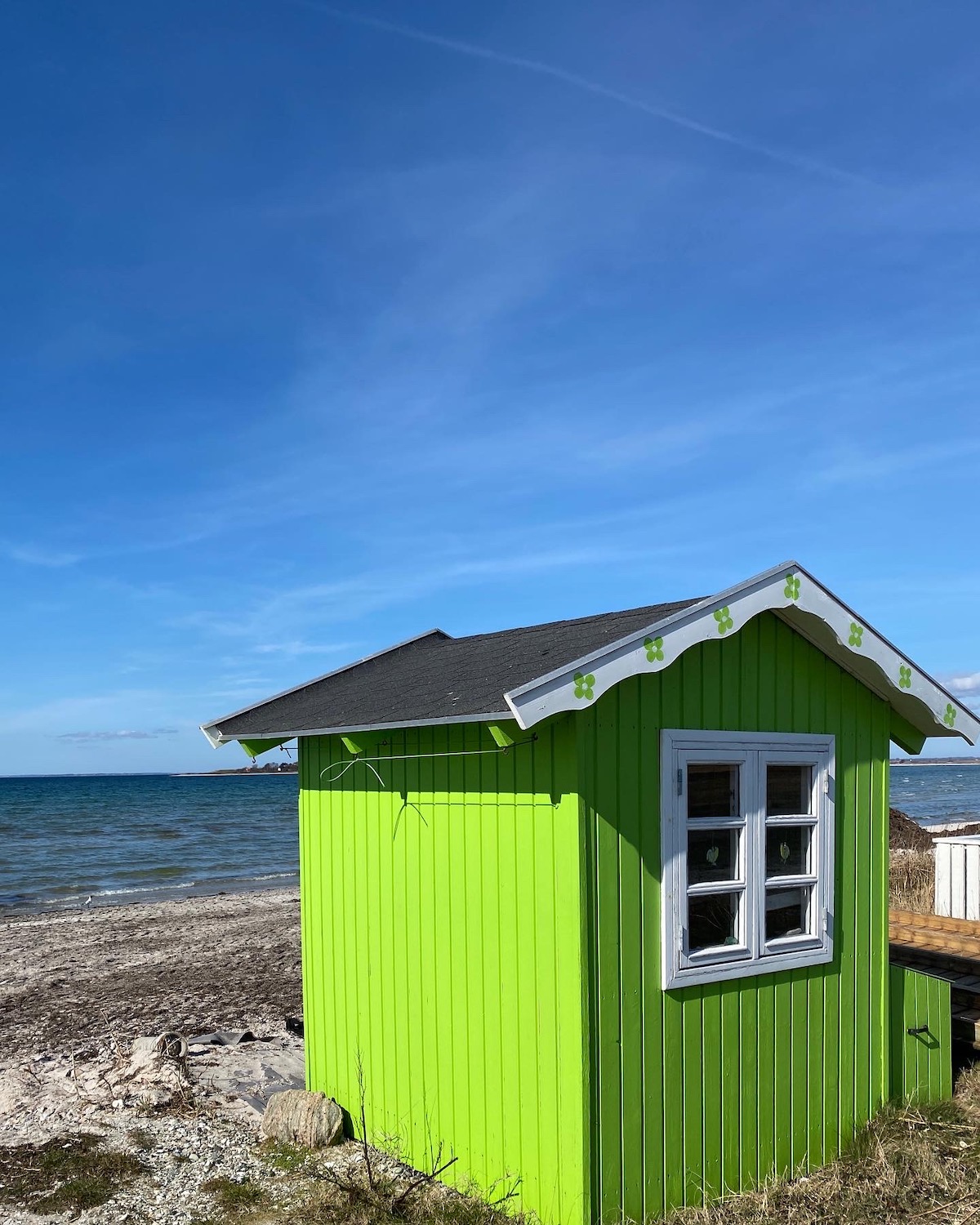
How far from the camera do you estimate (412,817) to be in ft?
21.3

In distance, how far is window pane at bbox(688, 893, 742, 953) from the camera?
5.86 meters

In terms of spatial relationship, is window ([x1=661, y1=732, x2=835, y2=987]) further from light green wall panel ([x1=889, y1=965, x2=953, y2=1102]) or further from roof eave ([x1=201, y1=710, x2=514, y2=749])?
roof eave ([x1=201, y1=710, x2=514, y2=749])

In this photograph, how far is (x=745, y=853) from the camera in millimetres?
5965

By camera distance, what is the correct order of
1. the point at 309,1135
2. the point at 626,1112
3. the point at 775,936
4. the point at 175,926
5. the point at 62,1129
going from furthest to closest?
the point at 175,926, the point at 62,1129, the point at 309,1135, the point at 775,936, the point at 626,1112

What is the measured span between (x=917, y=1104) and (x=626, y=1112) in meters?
2.83

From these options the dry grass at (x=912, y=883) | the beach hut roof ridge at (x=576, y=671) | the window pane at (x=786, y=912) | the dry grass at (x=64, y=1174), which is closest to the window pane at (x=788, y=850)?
the window pane at (x=786, y=912)

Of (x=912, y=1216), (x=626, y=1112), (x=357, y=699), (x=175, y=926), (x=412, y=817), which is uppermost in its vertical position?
(x=357, y=699)

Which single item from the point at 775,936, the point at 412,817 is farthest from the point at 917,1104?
the point at 412,817

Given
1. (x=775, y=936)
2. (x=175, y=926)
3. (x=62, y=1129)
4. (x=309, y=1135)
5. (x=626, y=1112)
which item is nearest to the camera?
(x=626, y=1112)

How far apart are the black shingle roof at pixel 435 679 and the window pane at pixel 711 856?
4.28 feet

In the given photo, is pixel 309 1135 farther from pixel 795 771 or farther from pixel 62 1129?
pixel 795 771

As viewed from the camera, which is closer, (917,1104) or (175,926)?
(917,1104)

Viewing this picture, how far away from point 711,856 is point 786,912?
0.81 m

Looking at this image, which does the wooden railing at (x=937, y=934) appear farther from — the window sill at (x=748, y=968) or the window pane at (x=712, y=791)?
the window pane at (x=712, y=791)
